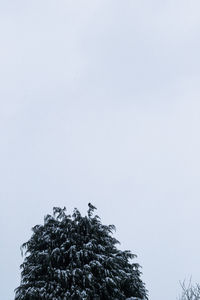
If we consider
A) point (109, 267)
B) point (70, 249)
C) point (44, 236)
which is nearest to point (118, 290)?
point (109, 267)

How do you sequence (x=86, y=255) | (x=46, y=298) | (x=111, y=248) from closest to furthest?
(x=46, y=298) < (x=86, y=255) < (x=111, y=248)

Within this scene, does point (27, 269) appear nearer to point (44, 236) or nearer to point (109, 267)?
point (44, 236)

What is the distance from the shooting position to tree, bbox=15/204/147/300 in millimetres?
15562

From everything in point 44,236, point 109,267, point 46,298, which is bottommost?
point 46,298

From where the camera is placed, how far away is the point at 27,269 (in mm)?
16641

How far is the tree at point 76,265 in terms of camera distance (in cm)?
1556

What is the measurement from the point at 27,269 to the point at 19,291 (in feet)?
2.97

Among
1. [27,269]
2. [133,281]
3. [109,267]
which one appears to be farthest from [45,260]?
[133,281]

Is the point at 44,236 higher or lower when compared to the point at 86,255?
higher

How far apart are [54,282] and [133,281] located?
3.86m

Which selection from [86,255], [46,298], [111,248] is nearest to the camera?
[46,298]

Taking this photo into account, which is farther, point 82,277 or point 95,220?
point 95,220

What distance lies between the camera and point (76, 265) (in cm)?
1603

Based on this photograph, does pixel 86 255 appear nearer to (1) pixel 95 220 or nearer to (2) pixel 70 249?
(2) pixel 70 249
